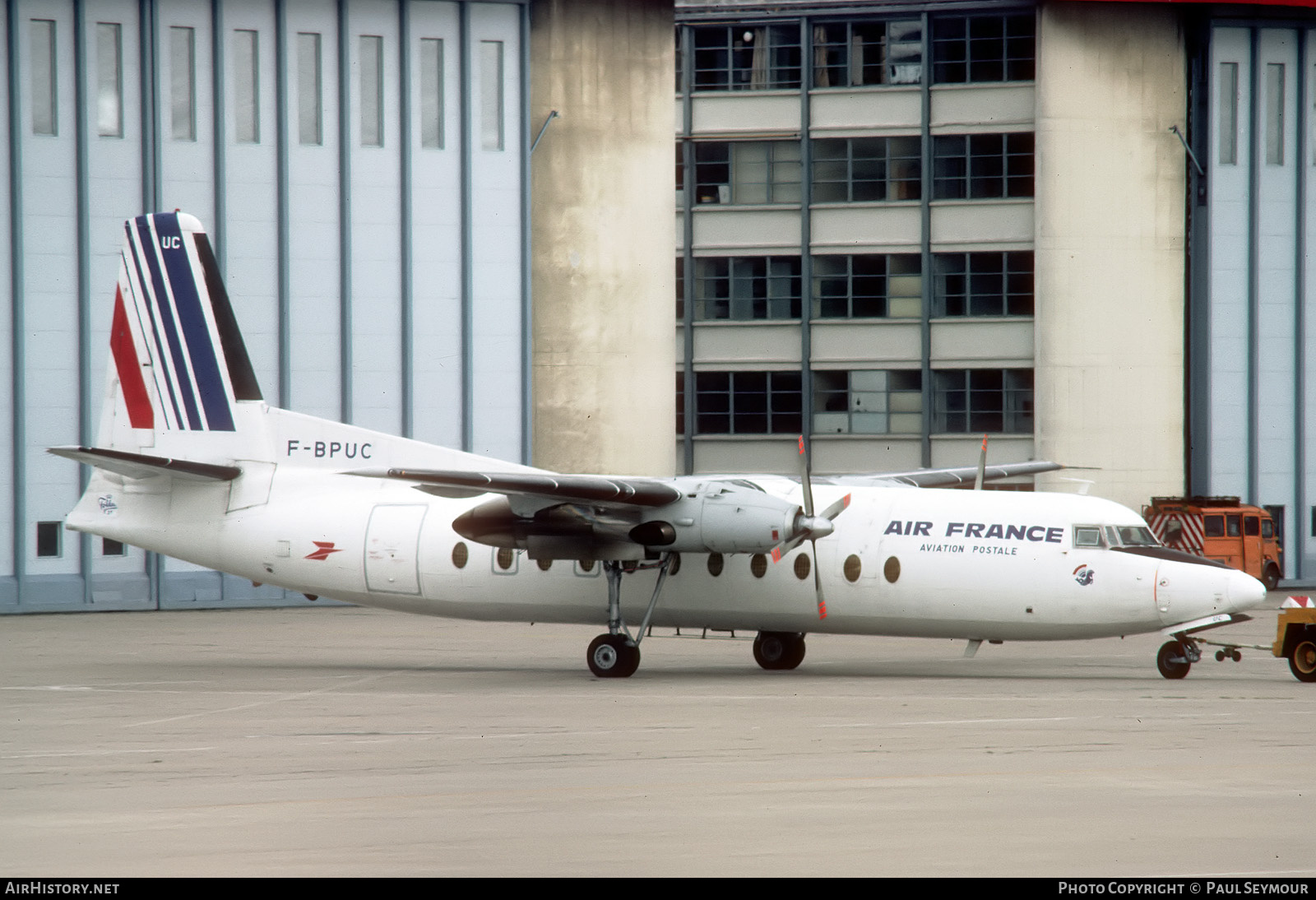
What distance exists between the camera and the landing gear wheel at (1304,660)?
22.0 metres

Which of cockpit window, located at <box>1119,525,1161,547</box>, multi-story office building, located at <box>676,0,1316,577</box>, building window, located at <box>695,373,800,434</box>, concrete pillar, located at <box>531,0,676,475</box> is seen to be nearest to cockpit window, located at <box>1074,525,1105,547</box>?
cockpit window, located at <box>1119,525,1161,547</box>

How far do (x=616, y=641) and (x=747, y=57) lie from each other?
116ft

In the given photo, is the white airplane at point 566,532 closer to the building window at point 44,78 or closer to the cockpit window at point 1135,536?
the cockpit window at point 1135,536

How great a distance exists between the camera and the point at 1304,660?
22.0 metres

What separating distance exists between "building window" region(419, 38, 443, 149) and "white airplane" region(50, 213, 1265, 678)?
1570cm

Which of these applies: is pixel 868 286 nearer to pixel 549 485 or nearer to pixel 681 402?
pixel 681 402

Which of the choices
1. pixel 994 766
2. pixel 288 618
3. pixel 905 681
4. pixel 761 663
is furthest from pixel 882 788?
pixel 288 618

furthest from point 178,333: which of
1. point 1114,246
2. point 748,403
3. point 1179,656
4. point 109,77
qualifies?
point 1114,246

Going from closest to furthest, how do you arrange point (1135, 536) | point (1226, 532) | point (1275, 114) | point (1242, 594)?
1. point (1242, 594)
2. point (1135, 536)
3. point (1226, 532)
4. point (1275, 114)

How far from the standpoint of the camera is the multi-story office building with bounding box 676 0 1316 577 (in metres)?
48.9

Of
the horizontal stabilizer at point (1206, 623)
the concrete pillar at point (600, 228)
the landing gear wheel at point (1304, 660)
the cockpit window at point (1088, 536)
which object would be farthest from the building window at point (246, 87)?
the landing gear wheel at point (1304, 660)

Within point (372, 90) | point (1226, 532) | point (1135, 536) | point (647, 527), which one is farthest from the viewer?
point (1226, 532)

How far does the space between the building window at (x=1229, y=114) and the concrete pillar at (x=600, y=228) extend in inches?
667

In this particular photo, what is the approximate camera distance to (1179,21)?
161ft
